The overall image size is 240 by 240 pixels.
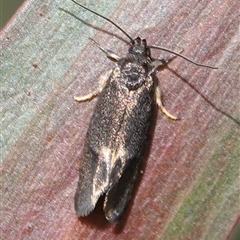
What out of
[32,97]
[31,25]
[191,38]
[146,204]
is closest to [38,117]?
[32,97]

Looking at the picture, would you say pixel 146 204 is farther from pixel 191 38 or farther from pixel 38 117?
pixel 191 38

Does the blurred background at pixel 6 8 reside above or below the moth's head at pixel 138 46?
below

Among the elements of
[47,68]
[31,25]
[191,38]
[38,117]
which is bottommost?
[38,117]

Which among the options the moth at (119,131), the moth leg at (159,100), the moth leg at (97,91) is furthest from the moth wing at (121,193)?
the moth leg at (97,91)

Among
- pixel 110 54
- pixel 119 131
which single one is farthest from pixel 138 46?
pixel 119 131

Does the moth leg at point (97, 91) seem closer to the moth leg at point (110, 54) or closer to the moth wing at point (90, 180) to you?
the moth leg at point (110, 54)

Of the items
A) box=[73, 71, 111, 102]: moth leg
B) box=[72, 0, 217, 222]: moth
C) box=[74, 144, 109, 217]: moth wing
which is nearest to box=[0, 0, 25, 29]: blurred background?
box=[72, 0, 217, 222]: moth

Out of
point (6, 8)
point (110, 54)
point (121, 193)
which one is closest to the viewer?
point (121, 193)

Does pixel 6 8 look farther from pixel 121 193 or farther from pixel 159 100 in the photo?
pixel 121 193
